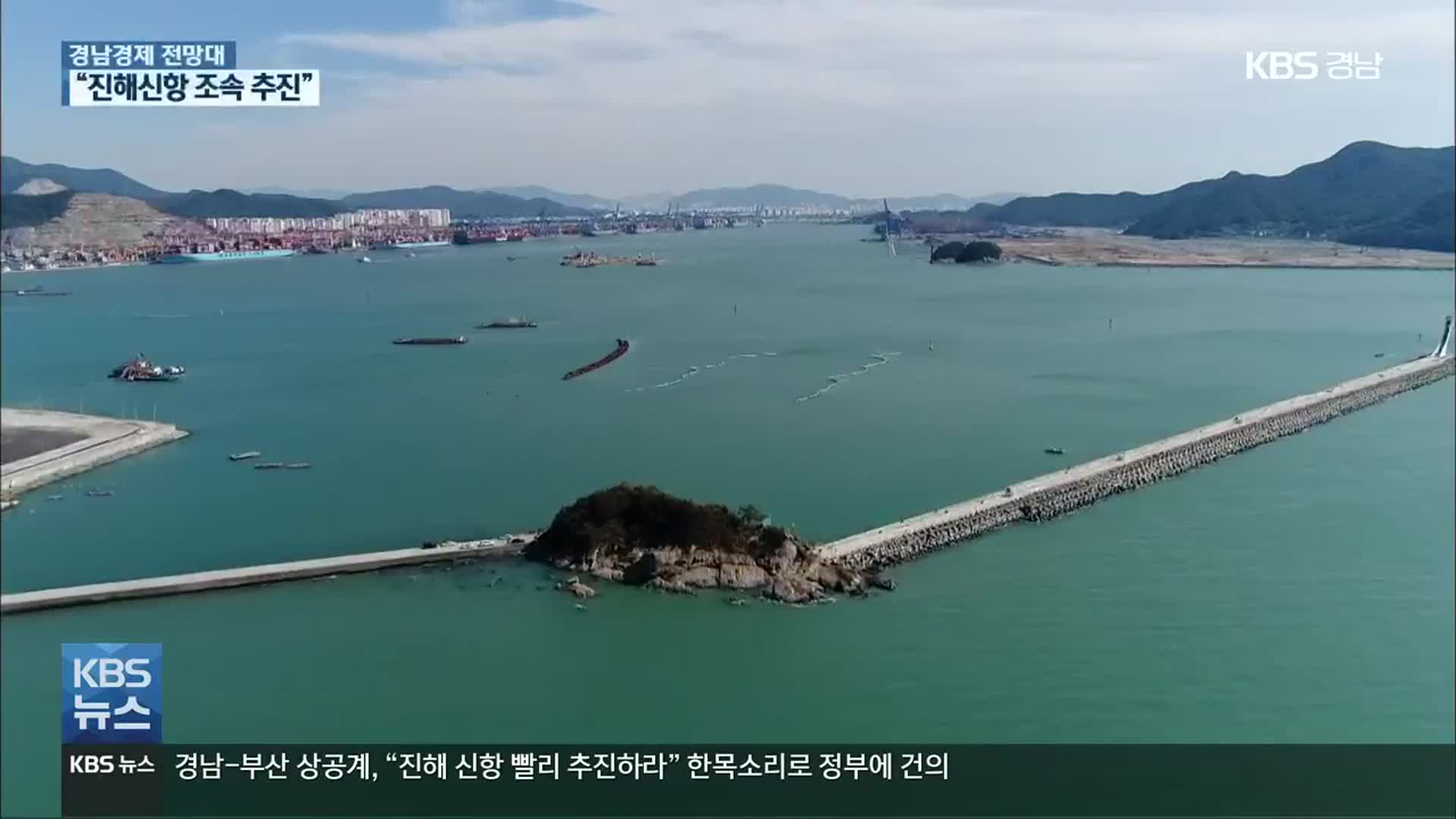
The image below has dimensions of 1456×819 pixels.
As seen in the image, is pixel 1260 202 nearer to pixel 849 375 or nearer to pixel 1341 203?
pixel 1341 203

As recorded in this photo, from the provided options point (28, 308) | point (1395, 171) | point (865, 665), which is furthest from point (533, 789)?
point (1395, 171)

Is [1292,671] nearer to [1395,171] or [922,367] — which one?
[922,367]

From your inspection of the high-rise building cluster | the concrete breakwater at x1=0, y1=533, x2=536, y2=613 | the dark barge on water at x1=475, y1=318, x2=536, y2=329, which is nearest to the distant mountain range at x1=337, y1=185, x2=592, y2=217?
the high-rise building cluster

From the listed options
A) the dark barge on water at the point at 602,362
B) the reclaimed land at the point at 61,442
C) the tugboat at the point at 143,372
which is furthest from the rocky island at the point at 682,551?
the tugboat at the point at 143,372

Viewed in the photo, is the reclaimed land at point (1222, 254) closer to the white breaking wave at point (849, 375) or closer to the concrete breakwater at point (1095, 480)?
the white breaking wave at point (849, 375)

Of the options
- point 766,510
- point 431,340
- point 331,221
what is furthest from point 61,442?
point 331,221
